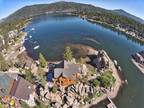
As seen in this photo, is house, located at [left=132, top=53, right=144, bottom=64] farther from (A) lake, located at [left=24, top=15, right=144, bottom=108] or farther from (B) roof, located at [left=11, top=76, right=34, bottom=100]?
(B) roof, located at [left=11, top=76, right=34, bottom=100]

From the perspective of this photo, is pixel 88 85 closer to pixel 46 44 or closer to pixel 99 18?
pixel 46 44

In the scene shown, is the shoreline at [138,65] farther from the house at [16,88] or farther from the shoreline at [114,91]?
the house at [16,88]

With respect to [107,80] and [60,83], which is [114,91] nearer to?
[107,80]

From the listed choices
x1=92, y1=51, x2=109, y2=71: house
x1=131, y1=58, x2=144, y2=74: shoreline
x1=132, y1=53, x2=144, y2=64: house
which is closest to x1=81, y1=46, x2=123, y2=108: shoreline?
x1=92, y1=51, x2=109, y2=71: house

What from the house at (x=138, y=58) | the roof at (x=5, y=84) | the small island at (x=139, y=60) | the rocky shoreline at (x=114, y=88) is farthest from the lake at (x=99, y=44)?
the roof at (x=5, y=84)

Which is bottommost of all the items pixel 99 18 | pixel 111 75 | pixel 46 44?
pixel 99 18

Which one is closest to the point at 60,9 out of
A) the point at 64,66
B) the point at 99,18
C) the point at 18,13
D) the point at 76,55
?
the point at 18,13
